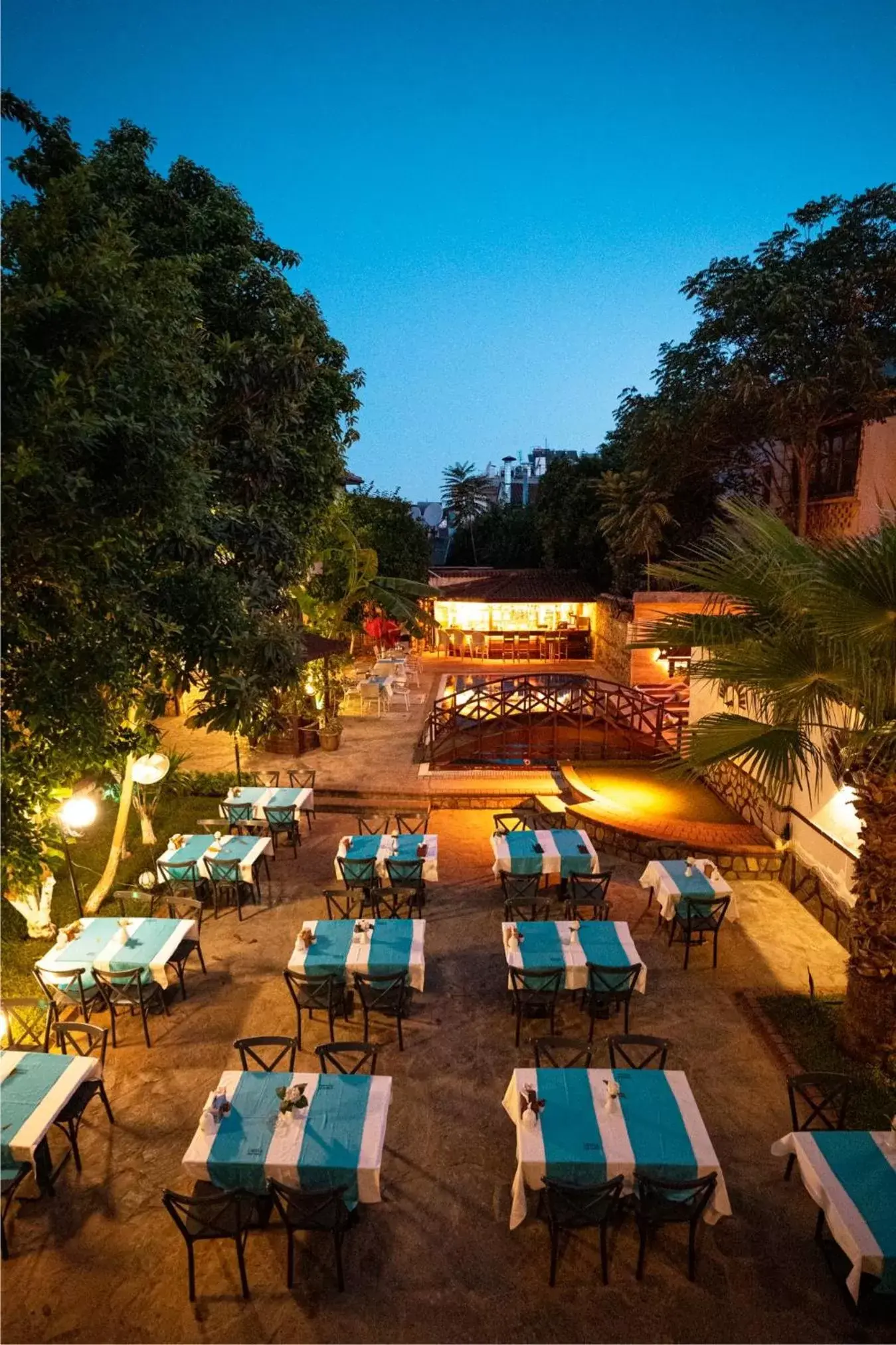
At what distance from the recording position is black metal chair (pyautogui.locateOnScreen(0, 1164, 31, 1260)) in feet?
16.9

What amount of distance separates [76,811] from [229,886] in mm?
3314

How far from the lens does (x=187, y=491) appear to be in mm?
6094

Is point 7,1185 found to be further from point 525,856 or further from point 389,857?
point 525,856

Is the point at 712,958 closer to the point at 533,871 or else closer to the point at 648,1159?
the point at 533,871

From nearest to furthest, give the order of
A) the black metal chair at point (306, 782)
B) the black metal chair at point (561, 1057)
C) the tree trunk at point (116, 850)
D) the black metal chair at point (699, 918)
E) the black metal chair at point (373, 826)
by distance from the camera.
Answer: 1. the black metal chair at point (561, 1057)
2. the black metal chair at point (699, 918)
3. the tree trunk at point (116, 850)
4. the black metal chair at point (373, 826)
5. the black metal chair at point (306, 782)

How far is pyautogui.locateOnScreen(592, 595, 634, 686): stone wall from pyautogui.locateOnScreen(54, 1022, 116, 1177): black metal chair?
18540 mm

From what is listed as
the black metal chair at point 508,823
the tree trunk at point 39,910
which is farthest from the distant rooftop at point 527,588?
Answer: the tree trunk at point 39,910

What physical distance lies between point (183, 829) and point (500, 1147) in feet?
28.7

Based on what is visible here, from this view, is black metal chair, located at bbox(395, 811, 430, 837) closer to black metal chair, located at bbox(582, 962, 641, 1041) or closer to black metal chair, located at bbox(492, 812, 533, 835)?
black metal chair, located at bbox(492, 812, 533, 835)

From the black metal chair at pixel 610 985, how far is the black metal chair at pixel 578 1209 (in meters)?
2.41

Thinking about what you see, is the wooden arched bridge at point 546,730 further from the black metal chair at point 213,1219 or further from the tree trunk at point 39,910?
the black metal chair at point 213,1219

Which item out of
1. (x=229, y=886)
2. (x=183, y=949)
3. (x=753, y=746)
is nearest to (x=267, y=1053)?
(x=183, y=949)

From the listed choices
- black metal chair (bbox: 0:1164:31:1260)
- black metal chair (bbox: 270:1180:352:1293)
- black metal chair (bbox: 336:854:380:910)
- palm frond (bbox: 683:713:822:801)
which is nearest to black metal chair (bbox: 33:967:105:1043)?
black metal chair (bbox: 0:1164:31:1260)

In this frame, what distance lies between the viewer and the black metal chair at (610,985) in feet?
24.0
